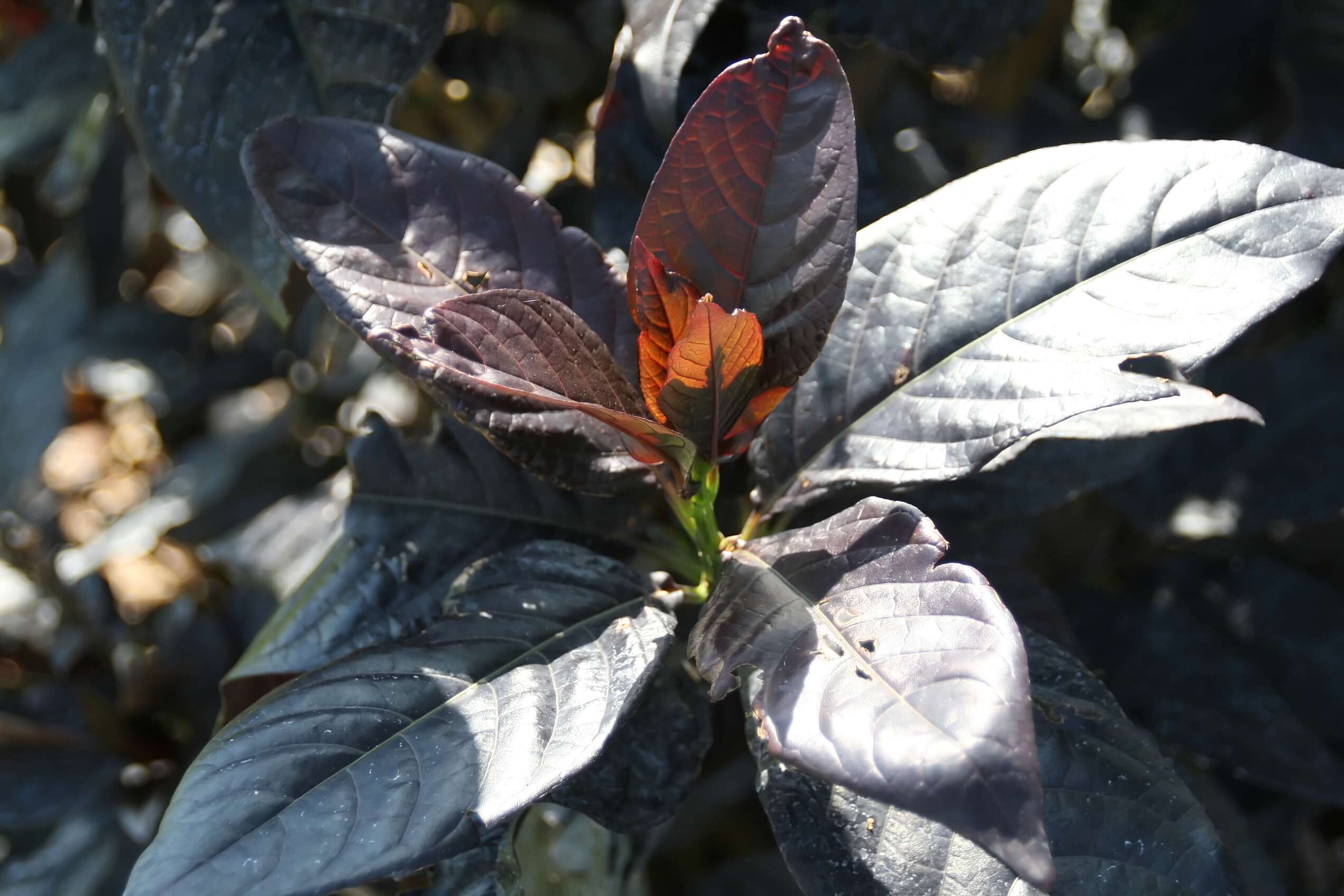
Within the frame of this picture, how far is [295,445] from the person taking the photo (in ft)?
5.52

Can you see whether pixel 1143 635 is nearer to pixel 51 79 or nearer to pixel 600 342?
pixel 600 342

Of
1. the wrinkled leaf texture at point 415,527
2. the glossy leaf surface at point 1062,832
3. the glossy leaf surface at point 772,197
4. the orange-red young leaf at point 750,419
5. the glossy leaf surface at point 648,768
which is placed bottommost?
the glossy leaf surface at point 648,768

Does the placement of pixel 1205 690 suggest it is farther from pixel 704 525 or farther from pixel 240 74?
pixel 240 74

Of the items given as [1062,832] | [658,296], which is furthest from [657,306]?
[1062,832]

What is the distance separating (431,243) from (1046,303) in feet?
1.48

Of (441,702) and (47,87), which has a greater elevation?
(47,87)

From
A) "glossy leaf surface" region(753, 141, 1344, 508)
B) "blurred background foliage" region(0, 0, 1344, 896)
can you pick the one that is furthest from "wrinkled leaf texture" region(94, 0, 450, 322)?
"glossy leaf surface" region(753, 141, 1344, 508)

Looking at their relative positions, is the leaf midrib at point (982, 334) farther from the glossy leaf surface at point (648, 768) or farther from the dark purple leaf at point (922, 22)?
the dark purple leaf at point (922, 22)

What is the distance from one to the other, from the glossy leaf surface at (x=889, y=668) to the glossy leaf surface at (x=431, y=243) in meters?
0.17

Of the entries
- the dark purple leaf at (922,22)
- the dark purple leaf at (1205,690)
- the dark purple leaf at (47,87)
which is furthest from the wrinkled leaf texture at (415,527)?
the dark purple leaf at (47,87)

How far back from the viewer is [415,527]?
0.89 metres

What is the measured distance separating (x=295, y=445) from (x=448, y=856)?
1.27 meters

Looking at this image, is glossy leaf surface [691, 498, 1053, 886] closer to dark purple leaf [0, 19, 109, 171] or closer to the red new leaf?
the red new leaf

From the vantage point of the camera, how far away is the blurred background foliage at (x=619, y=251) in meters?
1.08
